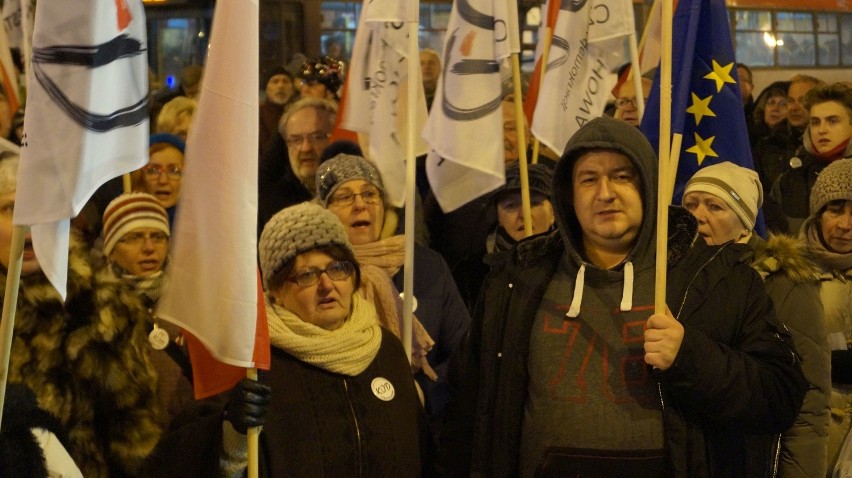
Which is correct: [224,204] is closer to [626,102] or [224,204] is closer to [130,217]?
[130,217]

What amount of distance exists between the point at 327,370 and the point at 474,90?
2157 millimetres

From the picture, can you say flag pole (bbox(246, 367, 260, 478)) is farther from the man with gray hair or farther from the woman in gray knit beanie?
the man with gray hair

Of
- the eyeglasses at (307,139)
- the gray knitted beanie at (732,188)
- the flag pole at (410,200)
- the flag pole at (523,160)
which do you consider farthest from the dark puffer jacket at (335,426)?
the eyeglasses at (307,139)

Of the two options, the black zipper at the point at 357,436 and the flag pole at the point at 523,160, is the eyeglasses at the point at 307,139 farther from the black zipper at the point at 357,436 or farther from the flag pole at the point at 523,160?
the black zipper at the point at 357,436

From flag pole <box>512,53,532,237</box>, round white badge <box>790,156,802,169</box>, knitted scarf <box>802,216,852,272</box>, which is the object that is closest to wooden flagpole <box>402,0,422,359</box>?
flag pole <box>512,53,532,237</box>

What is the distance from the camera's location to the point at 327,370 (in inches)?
153

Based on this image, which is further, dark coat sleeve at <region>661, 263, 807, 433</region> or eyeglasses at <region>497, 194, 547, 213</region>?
eyeglasses at <region>497, 194, 547, 213</region>

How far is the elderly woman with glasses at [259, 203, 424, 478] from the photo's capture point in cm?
376

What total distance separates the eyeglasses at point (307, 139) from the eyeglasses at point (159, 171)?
653 millimetres

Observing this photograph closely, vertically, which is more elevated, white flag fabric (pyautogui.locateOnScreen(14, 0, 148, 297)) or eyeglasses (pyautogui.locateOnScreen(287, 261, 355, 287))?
white flag fabric (pyautogui.locateOnScreen(14, 0, 148, 297))

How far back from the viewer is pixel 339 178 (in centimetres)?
524

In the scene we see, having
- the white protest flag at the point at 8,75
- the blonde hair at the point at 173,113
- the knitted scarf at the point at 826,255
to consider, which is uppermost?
the white protest flag at the point at 8,75

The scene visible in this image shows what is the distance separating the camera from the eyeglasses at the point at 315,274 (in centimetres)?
397

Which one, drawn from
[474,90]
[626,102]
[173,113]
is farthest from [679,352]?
[173,113]
